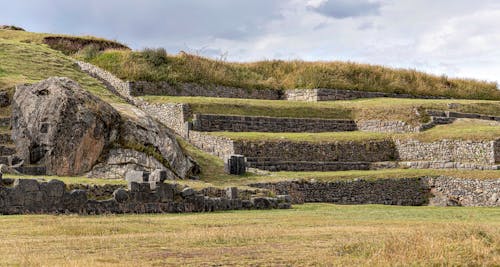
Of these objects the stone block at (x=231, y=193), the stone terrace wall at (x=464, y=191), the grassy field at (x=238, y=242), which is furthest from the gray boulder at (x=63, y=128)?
the stone terrace wall at (x=464, y=191)

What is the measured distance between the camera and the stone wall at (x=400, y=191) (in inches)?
1559

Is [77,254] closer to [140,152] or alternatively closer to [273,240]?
[273,240]

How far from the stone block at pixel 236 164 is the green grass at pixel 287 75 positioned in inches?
694

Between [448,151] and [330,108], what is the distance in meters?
12.1

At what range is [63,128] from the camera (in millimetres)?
37344

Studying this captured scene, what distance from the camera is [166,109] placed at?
5156cm

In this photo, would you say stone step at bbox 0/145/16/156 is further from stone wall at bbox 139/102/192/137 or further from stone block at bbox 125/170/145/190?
stone wall at bbox 139/102/192/137

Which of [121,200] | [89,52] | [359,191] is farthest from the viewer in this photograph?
[89,52]

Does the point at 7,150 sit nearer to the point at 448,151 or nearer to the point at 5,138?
the point at 5,138

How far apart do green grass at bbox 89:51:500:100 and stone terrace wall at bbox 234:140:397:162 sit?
14834mm

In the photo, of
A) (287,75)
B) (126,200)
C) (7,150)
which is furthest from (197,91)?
(126,200)

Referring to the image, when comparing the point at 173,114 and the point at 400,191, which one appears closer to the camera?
the point at 400,191

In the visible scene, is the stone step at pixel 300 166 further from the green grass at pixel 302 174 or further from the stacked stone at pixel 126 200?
the stacked stone at pixel 126 200

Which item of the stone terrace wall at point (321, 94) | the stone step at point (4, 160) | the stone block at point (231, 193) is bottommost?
the stone block at point (231, 193)
